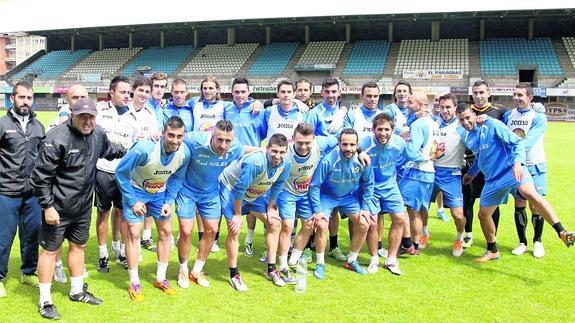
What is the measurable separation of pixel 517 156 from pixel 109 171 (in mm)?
4766

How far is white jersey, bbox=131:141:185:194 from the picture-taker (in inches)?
186

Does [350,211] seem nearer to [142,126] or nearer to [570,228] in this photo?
[142,126]

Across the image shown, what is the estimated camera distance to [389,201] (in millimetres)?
5797

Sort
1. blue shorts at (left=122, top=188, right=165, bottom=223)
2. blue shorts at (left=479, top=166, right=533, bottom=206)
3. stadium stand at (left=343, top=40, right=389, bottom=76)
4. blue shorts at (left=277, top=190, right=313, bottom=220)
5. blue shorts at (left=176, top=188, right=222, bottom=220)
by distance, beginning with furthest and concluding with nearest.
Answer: stadium stand at (left=343, top=40, right=389, bottom=76), blue shorts at (left=479, top=166, right=533, bottom=206), blue shorts at (left=277, top=190, right=313, bottom=220), blue shorts at (left=176, top=188, right=222, bottom=220), blue shorts at (left=122, top=188, right=165, bottom=223)

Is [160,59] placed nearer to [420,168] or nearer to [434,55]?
[434,55]

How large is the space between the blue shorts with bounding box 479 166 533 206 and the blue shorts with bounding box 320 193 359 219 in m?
1.74

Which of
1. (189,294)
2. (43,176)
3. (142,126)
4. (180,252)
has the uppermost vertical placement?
(142,126)

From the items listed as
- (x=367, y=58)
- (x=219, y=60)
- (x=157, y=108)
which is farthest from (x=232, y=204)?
(x=219, y=60)

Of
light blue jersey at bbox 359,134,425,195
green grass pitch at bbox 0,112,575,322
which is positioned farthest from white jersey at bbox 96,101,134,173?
light blue jersey at bbox 359,134,425,195

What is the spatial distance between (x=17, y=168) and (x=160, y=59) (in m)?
42.8

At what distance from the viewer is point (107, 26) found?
41031 mm

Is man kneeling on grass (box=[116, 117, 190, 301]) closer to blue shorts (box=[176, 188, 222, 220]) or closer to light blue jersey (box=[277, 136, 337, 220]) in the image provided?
blue shorts (box=[176, 188, 222, 220])

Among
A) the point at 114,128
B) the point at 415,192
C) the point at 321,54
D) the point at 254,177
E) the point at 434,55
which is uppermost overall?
the point at 321,54

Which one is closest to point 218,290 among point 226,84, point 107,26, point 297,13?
point 297,13
